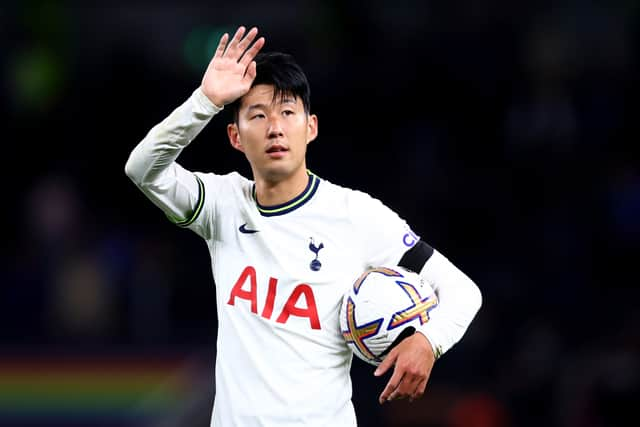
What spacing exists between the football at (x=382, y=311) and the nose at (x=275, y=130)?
0.70 m

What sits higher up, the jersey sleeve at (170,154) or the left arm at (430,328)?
the jersey sleeve at (170,154)

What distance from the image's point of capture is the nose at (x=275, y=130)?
4.36m

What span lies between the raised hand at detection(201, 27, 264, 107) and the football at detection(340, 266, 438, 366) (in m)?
0.95

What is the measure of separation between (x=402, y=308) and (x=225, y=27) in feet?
37.7

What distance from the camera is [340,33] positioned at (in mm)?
12422

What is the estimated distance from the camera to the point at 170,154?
4.23 m

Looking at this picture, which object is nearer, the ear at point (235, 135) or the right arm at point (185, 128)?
the right arm at point (185, 128)

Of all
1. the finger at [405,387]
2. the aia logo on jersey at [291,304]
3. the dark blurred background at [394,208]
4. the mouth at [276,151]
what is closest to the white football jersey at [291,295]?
the aia logo on jersey at [291,304]

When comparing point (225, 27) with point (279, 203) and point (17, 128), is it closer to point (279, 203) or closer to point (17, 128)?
point (17, 128)

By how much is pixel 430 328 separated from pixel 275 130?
3.46ft

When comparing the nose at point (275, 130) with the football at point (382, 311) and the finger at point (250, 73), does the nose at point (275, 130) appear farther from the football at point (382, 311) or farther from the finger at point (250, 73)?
the football at point (382, 311)

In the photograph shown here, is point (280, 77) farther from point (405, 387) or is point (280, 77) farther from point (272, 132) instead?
point (405, 387)

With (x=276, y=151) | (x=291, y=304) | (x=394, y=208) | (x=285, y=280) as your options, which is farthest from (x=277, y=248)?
(x=394, y=208)

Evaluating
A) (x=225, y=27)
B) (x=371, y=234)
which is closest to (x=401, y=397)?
(x=371, y=234)
